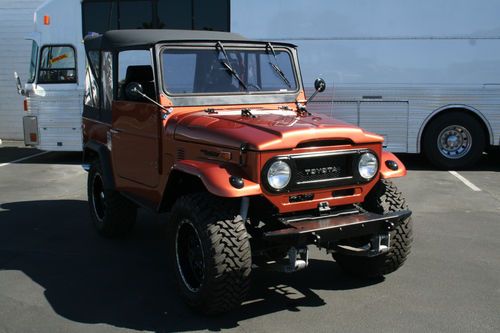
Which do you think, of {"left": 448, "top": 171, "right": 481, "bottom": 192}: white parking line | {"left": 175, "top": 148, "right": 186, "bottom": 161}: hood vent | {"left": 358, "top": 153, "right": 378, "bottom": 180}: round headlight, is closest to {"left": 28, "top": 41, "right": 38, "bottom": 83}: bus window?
{"left": 175, "top": 148, "right": 186, "bottom": 161}: hood vent

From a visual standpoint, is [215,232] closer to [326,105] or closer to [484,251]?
[484,251]

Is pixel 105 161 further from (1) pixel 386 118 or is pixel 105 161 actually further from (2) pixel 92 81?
(1) pixel 386 118

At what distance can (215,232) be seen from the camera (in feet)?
12.1

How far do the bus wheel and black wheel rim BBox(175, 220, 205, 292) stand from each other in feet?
23.5

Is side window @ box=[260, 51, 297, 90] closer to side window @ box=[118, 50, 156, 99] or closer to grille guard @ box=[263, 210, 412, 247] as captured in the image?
side window @ box=[118, 50, 156, 99]

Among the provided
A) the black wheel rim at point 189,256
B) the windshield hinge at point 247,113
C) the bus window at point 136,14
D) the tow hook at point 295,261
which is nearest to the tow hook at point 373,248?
the tow hook at point 295,261

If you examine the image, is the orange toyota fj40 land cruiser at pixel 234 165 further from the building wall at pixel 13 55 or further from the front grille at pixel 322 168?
the building wall at pixel 13 55

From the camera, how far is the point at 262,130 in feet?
13.0

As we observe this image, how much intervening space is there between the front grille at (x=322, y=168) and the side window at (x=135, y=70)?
69.0 inches

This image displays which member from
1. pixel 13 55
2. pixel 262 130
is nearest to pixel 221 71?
pixel 262 130

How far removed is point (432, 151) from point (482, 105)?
122cm

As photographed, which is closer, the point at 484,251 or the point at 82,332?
Result: the point at 82,332

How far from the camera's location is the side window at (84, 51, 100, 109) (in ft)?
19.5

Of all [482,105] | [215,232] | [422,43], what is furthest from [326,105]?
[215,232]
